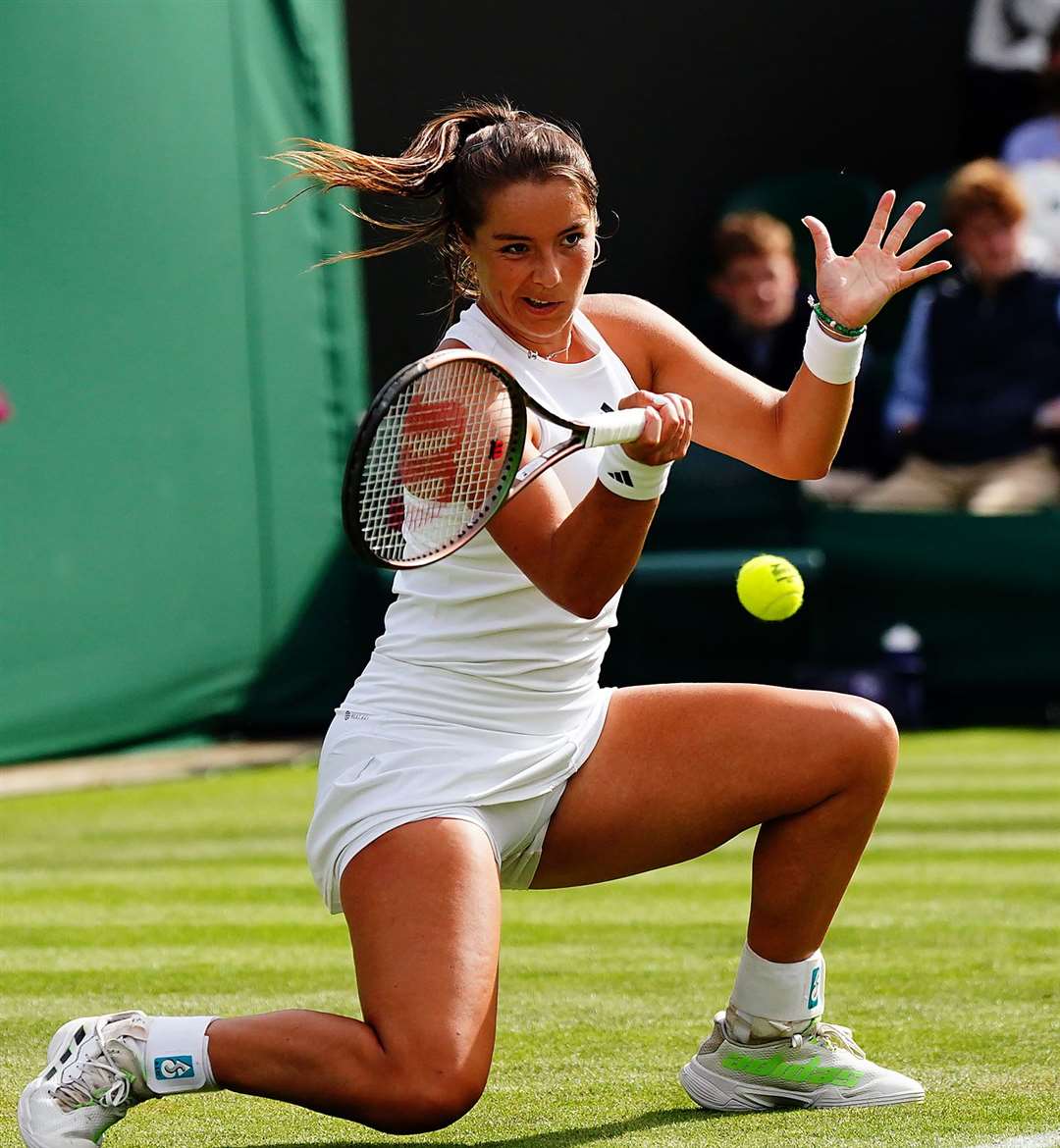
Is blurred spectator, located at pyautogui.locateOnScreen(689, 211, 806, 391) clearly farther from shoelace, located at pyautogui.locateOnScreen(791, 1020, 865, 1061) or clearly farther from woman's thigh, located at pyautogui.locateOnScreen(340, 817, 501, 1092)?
woman's thigh, located at pyautogui.locateOnScreen(340, 817, 501, 1092)

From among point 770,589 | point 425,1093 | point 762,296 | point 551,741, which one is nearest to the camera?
point 425,1093

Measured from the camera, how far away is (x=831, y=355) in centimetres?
323

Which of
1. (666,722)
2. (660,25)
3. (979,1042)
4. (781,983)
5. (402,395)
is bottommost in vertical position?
(979,1042)

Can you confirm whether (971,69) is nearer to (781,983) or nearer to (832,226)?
(832,226)

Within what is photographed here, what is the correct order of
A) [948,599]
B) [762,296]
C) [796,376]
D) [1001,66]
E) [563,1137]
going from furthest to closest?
[1001,66] < [948,599] < [762,296] < [796,376] < [563,1137]

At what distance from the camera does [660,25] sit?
37.0 feet

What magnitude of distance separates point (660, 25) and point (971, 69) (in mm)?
1753

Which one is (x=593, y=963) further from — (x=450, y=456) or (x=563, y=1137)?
(x=450, y=456)

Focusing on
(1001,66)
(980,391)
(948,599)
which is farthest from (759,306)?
(1001,66)

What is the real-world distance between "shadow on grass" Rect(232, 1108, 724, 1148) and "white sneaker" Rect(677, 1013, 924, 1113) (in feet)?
0.17

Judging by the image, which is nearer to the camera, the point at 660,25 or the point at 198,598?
the point at 198,598

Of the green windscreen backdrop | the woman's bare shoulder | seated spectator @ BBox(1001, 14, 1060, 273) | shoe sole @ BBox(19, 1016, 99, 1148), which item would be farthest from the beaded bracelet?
seated spectator @ BBox(1001, 14, 1060, 273)

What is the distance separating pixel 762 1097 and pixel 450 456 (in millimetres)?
1107

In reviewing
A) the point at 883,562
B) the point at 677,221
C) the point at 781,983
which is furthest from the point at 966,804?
the point at 677,221
